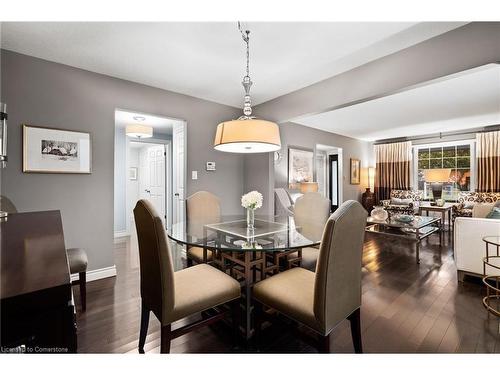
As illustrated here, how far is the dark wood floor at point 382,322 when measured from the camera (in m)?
1.53

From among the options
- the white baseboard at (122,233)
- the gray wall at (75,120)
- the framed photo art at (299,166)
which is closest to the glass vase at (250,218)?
the gray wall at (75,120)

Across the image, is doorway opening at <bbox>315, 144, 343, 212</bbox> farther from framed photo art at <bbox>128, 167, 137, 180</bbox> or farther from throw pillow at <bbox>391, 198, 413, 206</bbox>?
framed photo art at <bbox>128, 167, 137, 180</bbox>

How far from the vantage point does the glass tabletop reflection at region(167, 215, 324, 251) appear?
5.07 feet

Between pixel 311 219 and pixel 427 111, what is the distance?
11.5 feet

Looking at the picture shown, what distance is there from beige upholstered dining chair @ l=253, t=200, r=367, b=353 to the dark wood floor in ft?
1.27

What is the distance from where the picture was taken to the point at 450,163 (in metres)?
5.85

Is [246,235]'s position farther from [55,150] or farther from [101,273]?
[55,150]

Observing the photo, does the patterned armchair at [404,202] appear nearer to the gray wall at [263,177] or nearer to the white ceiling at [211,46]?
the gray wall at [263,177]

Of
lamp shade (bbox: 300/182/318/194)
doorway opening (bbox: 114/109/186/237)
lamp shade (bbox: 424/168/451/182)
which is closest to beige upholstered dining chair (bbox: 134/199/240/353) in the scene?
doorway opening (bbox: 114/109/186/237)

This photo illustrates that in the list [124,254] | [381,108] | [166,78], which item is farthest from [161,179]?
[381,108]

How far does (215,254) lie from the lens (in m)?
1.99

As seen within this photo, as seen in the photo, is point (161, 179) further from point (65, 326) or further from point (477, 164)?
point (477, 164)

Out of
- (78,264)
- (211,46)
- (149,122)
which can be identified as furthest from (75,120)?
(149,122)
